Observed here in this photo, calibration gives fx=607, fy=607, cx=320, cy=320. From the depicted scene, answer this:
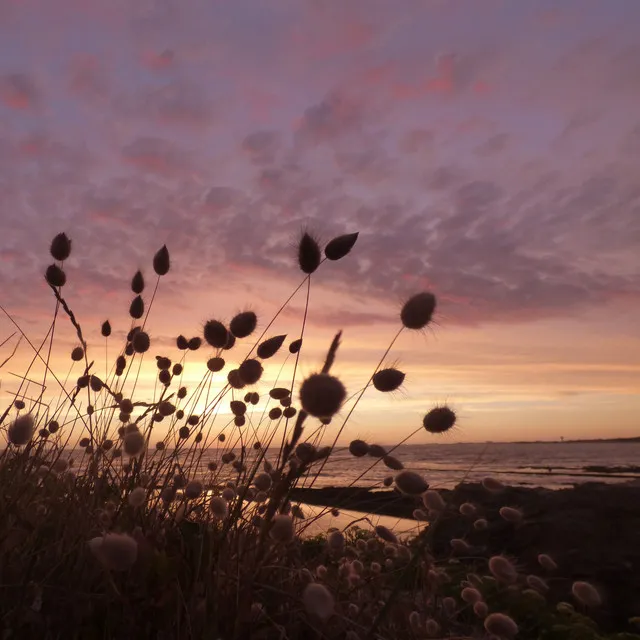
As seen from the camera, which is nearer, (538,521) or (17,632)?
(17,632)

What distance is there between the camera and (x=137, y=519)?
8.77 feet

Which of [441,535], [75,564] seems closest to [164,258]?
[75,564]

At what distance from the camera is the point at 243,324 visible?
263 centimetres

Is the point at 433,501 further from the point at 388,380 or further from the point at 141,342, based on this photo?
the point at 141,342

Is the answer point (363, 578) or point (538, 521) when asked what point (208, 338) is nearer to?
point (363, 578)

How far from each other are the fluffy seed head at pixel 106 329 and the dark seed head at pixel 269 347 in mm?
1737

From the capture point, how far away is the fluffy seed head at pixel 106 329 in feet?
13.1

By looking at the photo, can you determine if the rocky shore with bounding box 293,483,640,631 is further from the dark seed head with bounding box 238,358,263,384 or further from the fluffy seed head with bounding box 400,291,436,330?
the fluffy seed head with bounding box 400,291,436,330

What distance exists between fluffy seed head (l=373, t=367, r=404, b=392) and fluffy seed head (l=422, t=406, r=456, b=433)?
193mm

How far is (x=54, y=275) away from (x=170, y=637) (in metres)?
2.23

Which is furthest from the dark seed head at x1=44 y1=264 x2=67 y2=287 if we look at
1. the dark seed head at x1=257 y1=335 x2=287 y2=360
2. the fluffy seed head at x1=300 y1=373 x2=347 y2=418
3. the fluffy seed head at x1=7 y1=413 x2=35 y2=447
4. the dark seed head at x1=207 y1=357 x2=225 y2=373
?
the fluffy seed head at x1=300 y1=373 x2=347 y2=418

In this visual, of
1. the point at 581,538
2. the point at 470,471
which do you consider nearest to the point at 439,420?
the point at 470,471

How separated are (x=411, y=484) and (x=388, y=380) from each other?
1.24 feet

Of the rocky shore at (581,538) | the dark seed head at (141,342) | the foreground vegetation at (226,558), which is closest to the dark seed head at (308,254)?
the foreground vegetation at (226,558)
